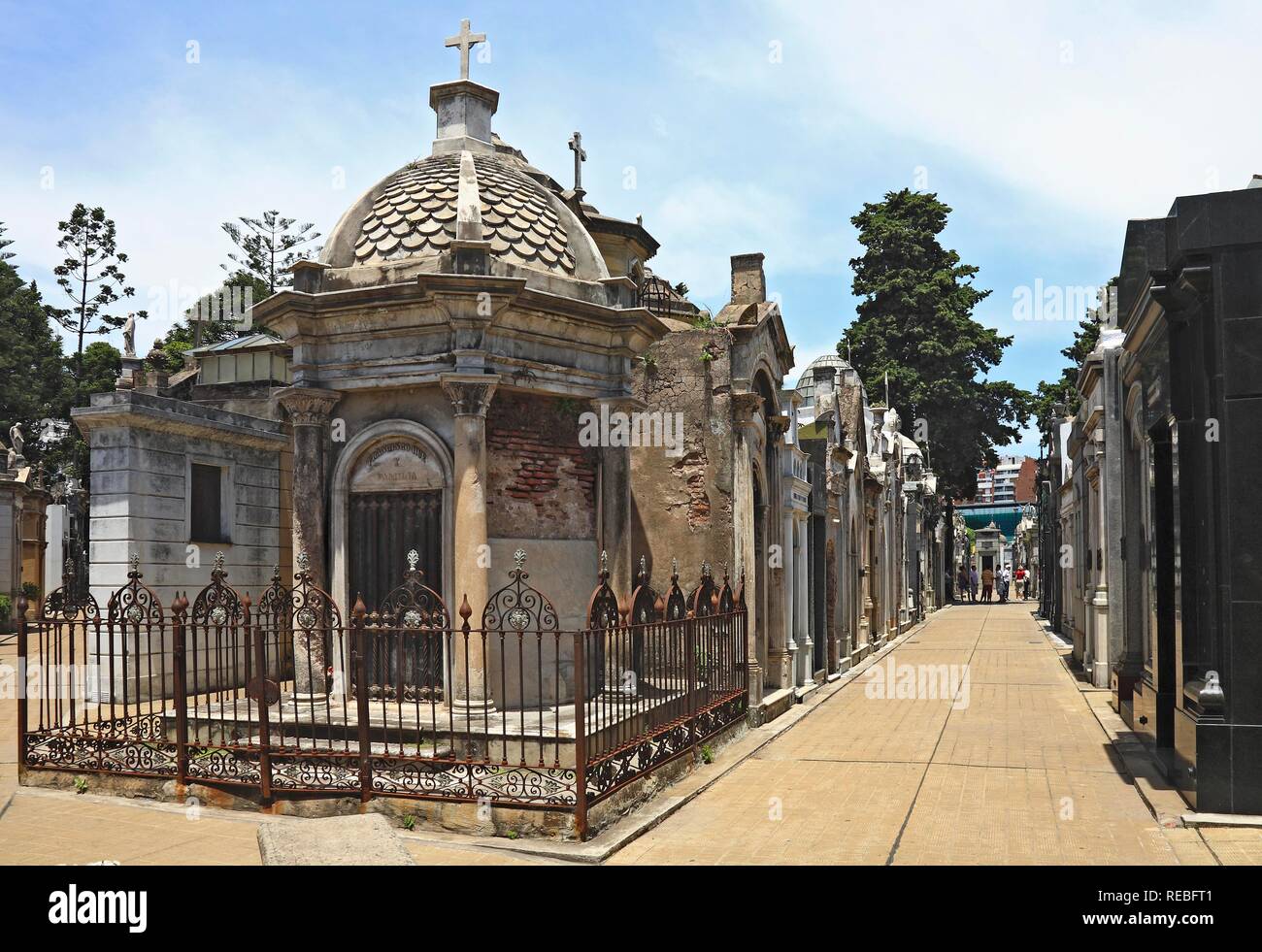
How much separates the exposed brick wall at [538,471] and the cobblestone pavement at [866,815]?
2.90m

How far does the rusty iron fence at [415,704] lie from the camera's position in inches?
297

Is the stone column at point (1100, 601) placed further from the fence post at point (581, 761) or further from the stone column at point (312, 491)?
the stone column at point (312, 491)

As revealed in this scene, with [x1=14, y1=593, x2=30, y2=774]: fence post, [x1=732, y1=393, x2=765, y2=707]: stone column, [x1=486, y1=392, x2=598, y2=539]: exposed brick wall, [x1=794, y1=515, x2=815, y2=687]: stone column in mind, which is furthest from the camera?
[x1=794, y1=515, x2=815, y2=687]: stone column

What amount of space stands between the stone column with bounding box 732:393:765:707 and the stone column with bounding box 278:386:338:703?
16.0ft

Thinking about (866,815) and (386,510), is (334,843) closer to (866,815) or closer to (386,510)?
(386,510)

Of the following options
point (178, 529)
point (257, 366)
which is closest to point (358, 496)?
point (178, 529)

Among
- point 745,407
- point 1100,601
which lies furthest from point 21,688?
point 1100,601

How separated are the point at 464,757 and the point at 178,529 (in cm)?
816

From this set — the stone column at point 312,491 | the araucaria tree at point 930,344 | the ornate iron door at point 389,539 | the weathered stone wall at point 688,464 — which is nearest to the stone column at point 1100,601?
the weathered stone wall at point 688,464

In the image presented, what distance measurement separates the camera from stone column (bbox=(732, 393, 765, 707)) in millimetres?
12539

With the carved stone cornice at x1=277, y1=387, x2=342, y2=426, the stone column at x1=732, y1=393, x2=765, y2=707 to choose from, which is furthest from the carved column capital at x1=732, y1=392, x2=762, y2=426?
the carved stone cornice at x1=277, y1=387, x2=342, y2=426

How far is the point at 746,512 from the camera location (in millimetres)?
12758

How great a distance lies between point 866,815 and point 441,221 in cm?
661

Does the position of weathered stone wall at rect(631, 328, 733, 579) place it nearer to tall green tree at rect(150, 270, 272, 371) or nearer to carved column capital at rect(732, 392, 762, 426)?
carved column capital at rect(732, 392, 762, 426)
